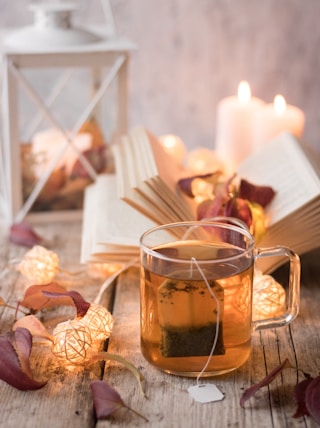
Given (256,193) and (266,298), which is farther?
(256,193)

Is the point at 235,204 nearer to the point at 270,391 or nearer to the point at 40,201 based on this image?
the point at 270,391

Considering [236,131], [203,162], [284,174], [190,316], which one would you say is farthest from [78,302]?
[236,131]

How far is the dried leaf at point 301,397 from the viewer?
2.52ft

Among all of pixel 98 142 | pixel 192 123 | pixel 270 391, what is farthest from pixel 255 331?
pixel 192 123

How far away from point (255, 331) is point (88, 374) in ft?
0.75

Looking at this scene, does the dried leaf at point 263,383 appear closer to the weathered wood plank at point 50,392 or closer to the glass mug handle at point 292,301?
the glass mug handle at point 292,301

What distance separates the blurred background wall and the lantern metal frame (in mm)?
320

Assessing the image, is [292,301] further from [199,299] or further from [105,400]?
[105,400]

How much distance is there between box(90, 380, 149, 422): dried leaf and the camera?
77 cm

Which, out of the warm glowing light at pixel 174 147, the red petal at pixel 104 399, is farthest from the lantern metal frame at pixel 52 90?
the red petal at pixel 104 399

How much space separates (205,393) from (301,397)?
101mm

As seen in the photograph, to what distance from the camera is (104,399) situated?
0.78m

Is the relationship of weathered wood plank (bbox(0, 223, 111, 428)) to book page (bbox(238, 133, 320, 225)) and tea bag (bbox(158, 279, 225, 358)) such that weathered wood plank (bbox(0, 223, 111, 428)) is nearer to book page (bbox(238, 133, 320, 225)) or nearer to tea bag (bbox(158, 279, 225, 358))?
tea bag (bbox(158, 279, 225, 358))

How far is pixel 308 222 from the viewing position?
102 centimetres
